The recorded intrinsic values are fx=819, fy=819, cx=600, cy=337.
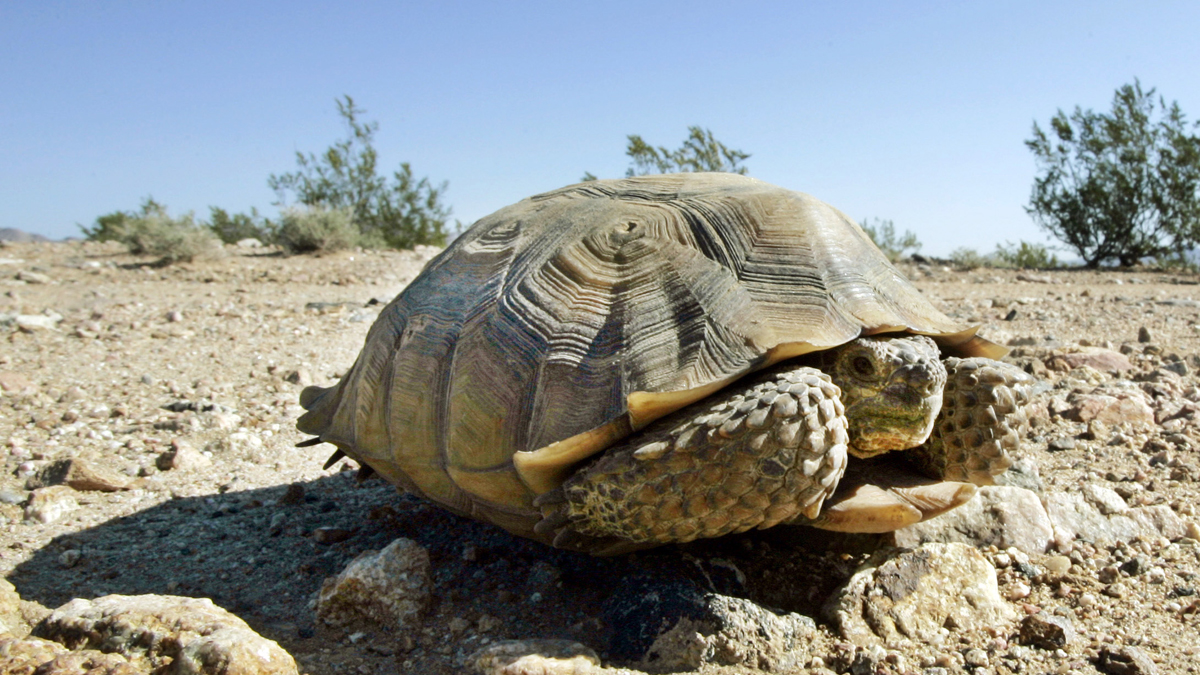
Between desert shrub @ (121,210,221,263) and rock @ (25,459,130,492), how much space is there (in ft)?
25.8

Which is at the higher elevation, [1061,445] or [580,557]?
[1061,445]

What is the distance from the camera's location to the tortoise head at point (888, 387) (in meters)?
2.41

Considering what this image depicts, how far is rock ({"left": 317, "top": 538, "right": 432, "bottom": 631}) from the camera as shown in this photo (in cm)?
260

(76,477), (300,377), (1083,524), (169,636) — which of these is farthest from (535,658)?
(300,377)

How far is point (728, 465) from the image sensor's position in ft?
7.22

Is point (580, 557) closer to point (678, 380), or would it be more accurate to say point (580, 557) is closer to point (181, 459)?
point (678, 380)

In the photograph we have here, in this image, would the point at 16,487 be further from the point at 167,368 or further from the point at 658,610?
the point at 658,610

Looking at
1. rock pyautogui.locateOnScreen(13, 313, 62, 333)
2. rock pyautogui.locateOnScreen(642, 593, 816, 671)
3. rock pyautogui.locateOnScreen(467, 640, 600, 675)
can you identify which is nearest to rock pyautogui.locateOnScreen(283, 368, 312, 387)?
rock pyautogui.locateOnScreen(13, 313, 62, 333)

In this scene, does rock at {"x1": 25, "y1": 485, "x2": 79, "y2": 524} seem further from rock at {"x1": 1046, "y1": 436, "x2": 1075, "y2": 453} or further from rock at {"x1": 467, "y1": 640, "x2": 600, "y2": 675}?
rock at {"x1": 1046, "y1": 436, "x2": 1075, "y2": 453}

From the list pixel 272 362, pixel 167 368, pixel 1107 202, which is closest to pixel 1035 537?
pixel 272 362

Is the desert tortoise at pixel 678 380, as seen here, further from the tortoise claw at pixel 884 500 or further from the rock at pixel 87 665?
the rock at pixel 87 665

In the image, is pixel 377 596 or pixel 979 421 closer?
pixel 377 596

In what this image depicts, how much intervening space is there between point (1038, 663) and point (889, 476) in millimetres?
690

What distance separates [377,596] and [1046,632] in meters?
2.01
